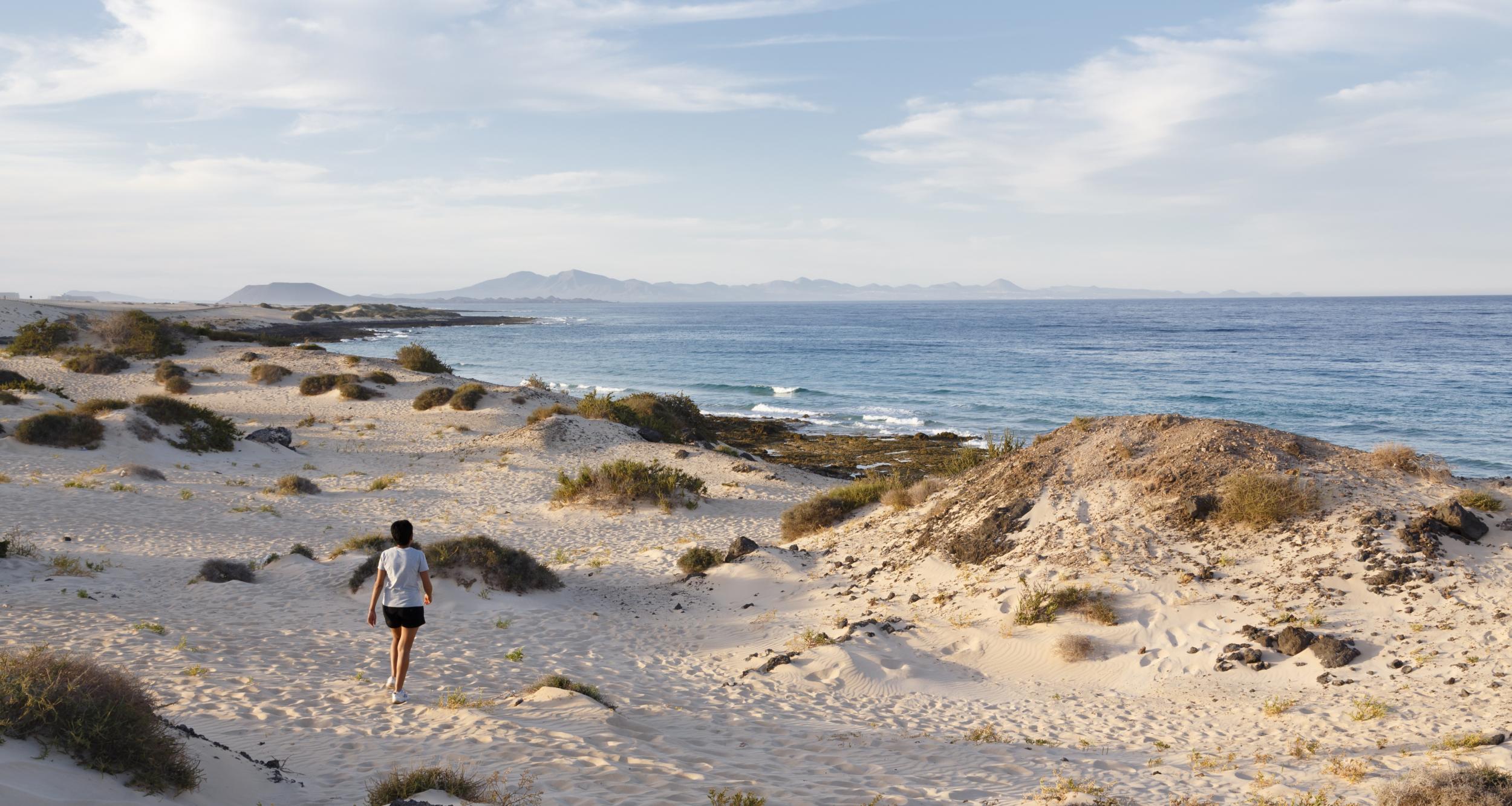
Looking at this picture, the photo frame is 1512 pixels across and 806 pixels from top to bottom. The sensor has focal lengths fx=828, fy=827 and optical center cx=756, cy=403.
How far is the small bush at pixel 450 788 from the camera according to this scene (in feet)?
17.7

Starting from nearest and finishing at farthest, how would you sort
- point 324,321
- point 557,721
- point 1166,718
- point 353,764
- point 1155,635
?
point 353,764
point 557,721
point 1166,718
point 1155,635
point 324,321

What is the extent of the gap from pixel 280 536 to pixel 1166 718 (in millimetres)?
15581

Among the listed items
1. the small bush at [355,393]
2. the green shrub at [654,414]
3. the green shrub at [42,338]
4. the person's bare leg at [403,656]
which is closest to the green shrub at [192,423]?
the small bush at [355,393]

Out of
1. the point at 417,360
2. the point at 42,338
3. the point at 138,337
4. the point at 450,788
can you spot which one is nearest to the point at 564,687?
the point at 450,788

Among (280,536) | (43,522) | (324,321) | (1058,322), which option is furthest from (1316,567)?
(1058,322)

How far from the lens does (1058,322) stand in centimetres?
12538

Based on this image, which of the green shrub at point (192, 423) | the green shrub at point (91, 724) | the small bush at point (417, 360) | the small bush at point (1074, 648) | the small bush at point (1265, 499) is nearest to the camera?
the green shrub at point (91, 724)

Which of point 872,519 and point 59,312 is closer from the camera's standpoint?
point 872,519

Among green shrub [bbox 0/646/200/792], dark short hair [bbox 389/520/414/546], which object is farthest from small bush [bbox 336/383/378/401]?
green shrub [bbox 0/646/200/792]

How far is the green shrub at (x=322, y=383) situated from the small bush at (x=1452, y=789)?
36215 millimetres

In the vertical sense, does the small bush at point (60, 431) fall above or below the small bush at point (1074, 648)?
above

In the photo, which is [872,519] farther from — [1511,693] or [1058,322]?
[1058,322]

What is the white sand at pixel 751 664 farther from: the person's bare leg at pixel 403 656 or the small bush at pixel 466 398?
the small bush at pixel 466 398

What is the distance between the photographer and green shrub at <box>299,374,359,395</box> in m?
35.0
